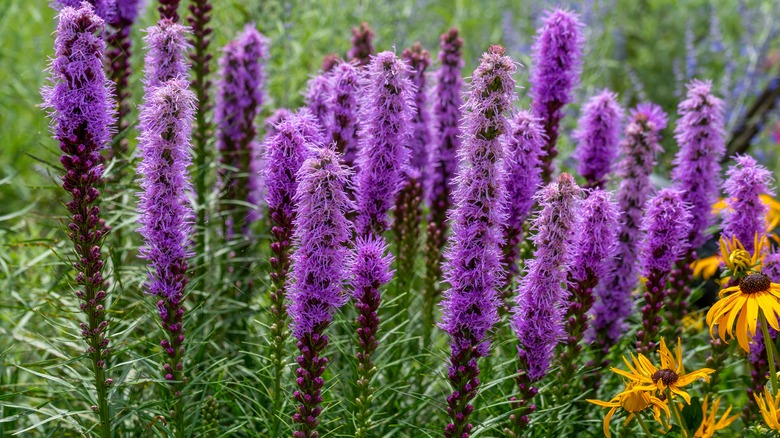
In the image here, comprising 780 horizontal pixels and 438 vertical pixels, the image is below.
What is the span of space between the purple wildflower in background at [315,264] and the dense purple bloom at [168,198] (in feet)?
1.43

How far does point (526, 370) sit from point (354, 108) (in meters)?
1.32

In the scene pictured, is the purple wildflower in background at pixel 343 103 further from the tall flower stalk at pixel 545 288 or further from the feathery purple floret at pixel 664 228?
the feathery purple floret at pixel 664 228

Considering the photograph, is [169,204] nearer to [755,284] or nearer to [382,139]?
[382,139]

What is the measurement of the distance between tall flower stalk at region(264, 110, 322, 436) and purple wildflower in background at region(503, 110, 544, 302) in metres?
0.86

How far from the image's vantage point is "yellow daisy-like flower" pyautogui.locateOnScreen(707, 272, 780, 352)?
2.80 metres

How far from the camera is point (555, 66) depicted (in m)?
3.79

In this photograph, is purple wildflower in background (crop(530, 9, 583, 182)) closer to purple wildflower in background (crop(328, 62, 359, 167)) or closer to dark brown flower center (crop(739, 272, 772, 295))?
purple wildflower in background (crop(328, 62, 359, 167))

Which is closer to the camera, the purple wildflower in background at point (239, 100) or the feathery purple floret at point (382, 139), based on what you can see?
the feathery purple floret at point (382, 139)

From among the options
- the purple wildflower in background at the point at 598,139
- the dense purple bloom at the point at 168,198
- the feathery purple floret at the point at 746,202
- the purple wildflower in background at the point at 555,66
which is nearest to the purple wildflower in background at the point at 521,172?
the purple wildflower in background at the point at 555,66

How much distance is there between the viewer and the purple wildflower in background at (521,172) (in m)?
3.48

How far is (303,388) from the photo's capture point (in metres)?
2.99

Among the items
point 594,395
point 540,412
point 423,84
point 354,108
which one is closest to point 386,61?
point 354,108

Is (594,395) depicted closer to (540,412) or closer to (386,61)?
(540,412)

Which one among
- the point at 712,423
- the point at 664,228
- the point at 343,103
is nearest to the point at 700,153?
the point at 664,228
